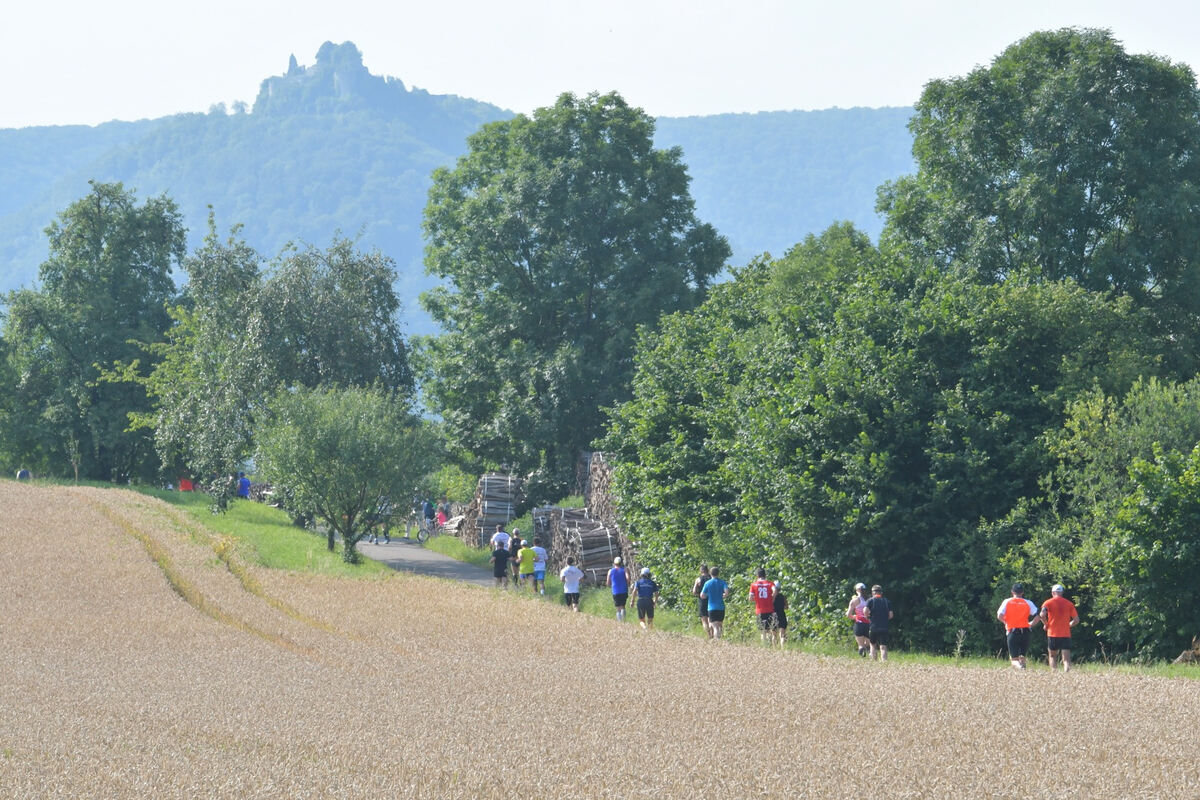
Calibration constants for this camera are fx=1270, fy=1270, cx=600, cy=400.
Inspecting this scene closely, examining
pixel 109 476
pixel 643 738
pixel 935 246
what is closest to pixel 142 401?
pixel 109 476

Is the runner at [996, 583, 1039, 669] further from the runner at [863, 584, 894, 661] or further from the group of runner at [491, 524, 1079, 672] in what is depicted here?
the runner at [863, 584, 894, 661]

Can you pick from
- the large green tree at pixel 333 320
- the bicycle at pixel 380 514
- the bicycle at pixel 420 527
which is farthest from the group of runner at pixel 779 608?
the bicycle at pixel 420 527

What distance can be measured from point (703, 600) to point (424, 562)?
1768cm

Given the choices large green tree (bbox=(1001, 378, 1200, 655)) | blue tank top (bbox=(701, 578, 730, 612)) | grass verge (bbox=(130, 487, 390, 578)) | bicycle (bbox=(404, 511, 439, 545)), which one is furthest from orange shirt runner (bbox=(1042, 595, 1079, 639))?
bicycle (bbox=(404, 511, 439, 545))

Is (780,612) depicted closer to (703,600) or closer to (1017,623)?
(703,600)

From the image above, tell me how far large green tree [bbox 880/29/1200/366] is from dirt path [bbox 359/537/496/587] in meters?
17.4

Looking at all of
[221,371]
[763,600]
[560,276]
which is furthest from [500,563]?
[221,371]

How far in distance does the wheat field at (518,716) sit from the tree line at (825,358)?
4.16m

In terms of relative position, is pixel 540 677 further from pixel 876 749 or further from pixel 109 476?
pixel 109 476

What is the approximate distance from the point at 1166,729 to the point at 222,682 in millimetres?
12521

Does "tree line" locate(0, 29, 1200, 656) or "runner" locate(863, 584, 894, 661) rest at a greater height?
"tree line" locate(0, 29, 1200, 656)

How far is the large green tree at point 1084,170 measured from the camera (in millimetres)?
33156

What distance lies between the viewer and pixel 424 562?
4347 centimetres

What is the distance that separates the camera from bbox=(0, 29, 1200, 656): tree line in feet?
80.2
